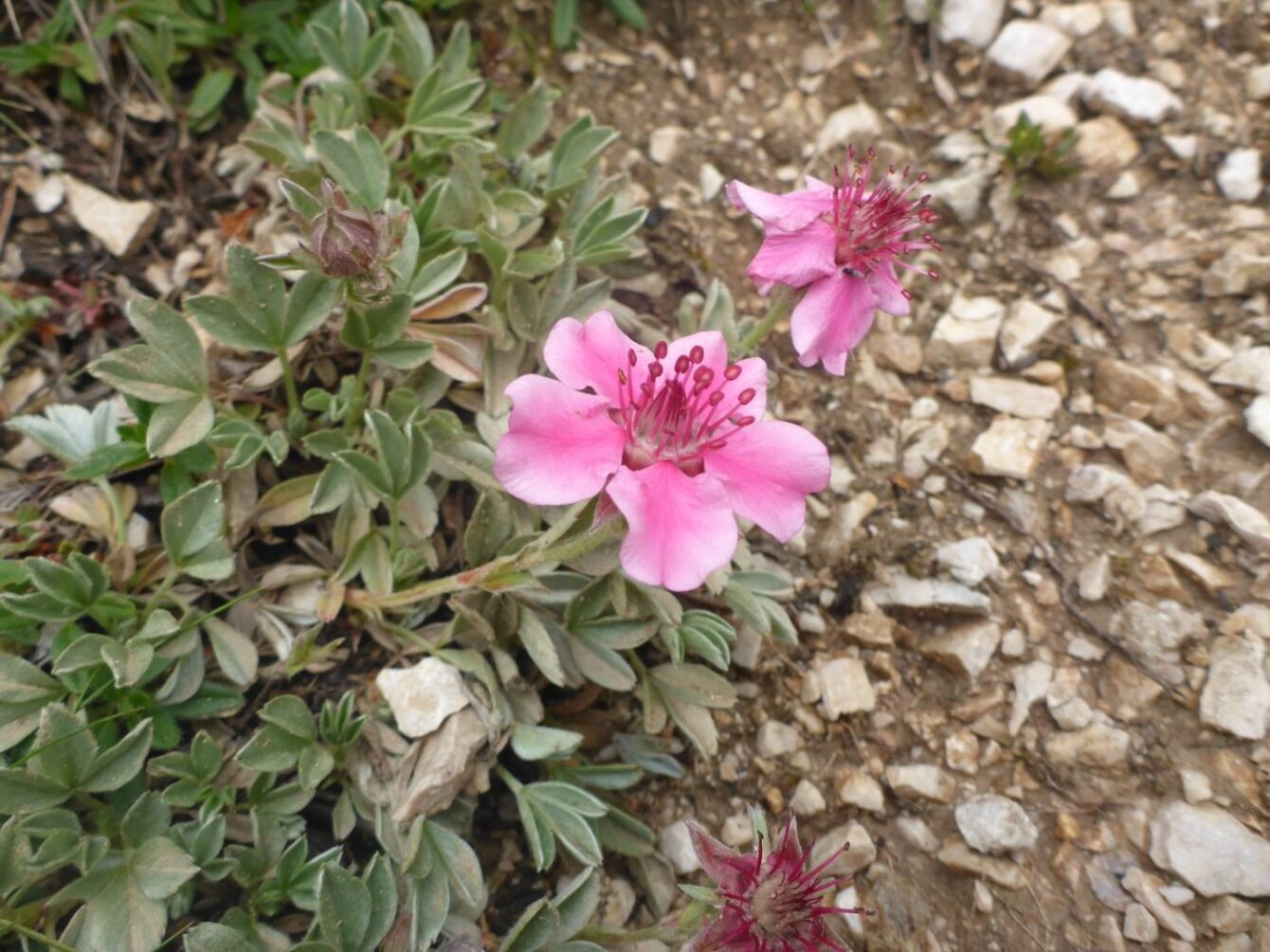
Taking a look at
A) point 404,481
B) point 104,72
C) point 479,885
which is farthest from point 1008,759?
point 104,72

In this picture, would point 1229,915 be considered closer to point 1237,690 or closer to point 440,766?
point 1237,690

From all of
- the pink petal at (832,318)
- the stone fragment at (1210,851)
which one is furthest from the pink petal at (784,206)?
the stone fragment at (1210,851)

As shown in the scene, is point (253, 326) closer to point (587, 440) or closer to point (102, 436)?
point (102, 436)

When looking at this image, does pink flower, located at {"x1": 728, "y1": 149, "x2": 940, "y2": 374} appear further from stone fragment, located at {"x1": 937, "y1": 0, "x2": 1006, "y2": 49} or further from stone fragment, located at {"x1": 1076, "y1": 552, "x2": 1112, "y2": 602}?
stone fragment, located at {"x1": 937, "y1": 0, "x2": 1006, "y2": 49}

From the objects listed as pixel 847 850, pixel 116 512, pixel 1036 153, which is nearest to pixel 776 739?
pixel 847 850

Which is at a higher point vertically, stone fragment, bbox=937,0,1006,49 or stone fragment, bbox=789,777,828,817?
stone fragment, bbox=937,0,1006,49

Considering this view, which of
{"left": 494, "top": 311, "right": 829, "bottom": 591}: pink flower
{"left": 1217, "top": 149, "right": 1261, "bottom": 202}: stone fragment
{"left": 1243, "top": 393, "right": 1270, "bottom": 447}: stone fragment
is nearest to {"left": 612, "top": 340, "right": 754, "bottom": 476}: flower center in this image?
{"left": 494, "top": 311, "right": 829, "bottom": 591}: pink flower
